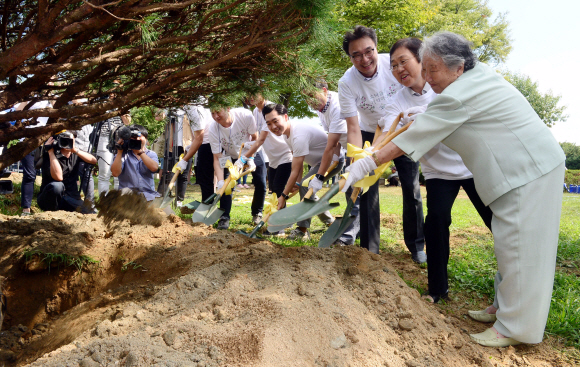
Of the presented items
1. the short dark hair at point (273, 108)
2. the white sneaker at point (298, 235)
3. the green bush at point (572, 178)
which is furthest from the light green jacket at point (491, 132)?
the green bush at point (572, 178)

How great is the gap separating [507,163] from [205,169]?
12.8ft

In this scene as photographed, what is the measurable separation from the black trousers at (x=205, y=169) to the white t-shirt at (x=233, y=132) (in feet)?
0.69

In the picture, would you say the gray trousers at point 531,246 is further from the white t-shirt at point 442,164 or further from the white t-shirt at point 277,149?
the white t-shirt at point 277,149

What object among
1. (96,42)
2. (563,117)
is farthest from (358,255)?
(563,117)

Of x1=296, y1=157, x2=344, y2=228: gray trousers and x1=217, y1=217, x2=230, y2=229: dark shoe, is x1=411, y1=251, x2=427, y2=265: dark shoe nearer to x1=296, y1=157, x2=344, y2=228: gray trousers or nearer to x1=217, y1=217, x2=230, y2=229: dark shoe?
x1=296, y1=157, x2=344, y2=228: gray trousers

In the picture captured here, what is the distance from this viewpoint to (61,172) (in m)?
4.59

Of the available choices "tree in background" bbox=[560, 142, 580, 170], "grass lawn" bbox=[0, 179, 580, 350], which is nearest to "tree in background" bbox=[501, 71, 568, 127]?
"tree in background" bbox=[560, 142, 580, 170]

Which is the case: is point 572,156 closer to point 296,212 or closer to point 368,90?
point 368,90

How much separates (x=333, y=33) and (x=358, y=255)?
57.3 inches

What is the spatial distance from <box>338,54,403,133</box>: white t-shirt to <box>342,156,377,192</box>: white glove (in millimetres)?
1102

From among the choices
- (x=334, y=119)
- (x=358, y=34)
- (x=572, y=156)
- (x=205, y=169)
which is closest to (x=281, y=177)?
(x=205, y=169)

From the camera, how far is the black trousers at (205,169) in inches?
208

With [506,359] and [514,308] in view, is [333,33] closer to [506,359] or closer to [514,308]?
[514,308]

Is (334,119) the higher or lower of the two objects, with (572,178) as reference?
higher
